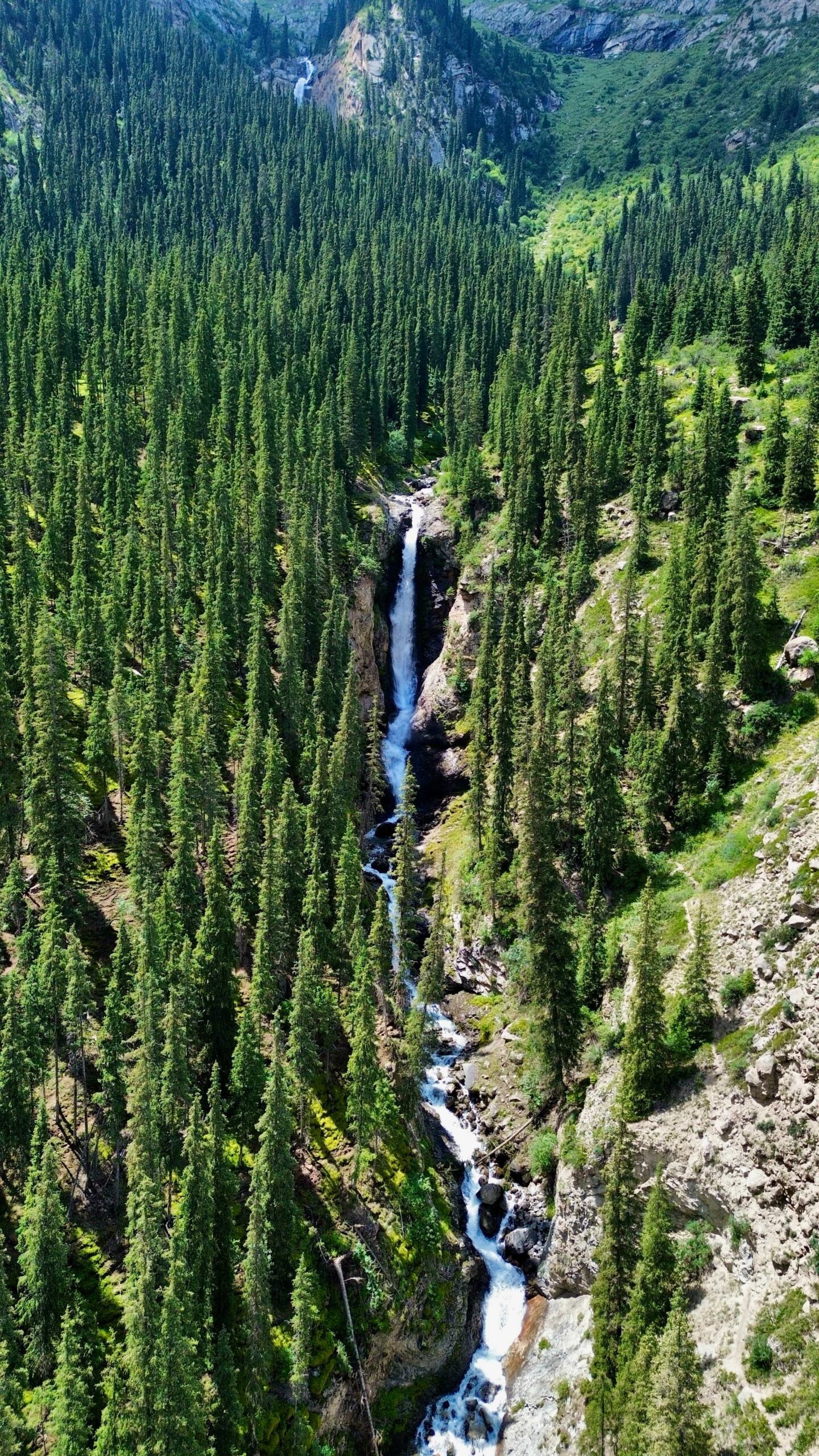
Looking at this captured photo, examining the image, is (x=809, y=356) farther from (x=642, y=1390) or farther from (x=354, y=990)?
(x=642, y=1390)

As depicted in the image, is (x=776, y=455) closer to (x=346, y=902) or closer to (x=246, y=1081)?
(x=346, y=902)

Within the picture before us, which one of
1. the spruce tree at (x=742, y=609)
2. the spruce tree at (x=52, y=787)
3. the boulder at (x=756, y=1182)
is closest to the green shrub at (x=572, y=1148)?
the boulder at (x=756, y=1182)

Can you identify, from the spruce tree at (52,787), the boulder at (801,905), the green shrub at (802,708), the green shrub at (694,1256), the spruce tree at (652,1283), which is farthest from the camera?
the spruce tree at (52,787)

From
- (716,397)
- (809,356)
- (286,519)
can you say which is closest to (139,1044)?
(286,519)

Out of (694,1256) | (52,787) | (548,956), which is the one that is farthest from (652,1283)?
(52,787)

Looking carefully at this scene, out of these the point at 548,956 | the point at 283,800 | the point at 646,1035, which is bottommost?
the point at 646,1035

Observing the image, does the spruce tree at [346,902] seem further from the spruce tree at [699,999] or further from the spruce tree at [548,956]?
the spruce tree at [699,999]
